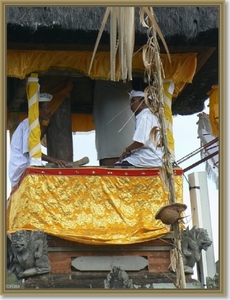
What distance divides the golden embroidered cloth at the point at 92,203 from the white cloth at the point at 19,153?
163 mm

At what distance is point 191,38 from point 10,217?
264cm

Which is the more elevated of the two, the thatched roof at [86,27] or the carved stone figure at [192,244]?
the thatched roof at [86,27]

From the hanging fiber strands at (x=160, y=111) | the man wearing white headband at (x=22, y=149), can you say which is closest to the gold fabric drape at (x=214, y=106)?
the man wearing white headband at (x=22, y=149)

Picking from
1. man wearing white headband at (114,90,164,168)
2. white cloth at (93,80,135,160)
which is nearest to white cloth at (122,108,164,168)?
man wearing white headband at (114,90,164,168)

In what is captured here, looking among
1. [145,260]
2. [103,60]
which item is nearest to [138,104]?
[103,60]

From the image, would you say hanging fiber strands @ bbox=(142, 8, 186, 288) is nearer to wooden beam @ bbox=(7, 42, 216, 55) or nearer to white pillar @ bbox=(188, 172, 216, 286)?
wooden beam @ bbox=(7, 42, 216, 55)

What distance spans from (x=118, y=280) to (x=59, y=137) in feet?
6.92

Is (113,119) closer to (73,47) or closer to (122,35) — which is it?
(73,47)

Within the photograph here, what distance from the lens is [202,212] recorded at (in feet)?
52.6

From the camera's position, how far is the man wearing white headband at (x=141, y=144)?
1547 cm

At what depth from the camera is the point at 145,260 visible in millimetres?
15352

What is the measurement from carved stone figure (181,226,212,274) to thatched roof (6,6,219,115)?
191cm

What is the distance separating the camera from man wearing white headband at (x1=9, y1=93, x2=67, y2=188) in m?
15.7

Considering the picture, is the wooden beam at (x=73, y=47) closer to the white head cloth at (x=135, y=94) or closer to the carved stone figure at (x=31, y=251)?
the white head cloth at (x=135, y=94)
